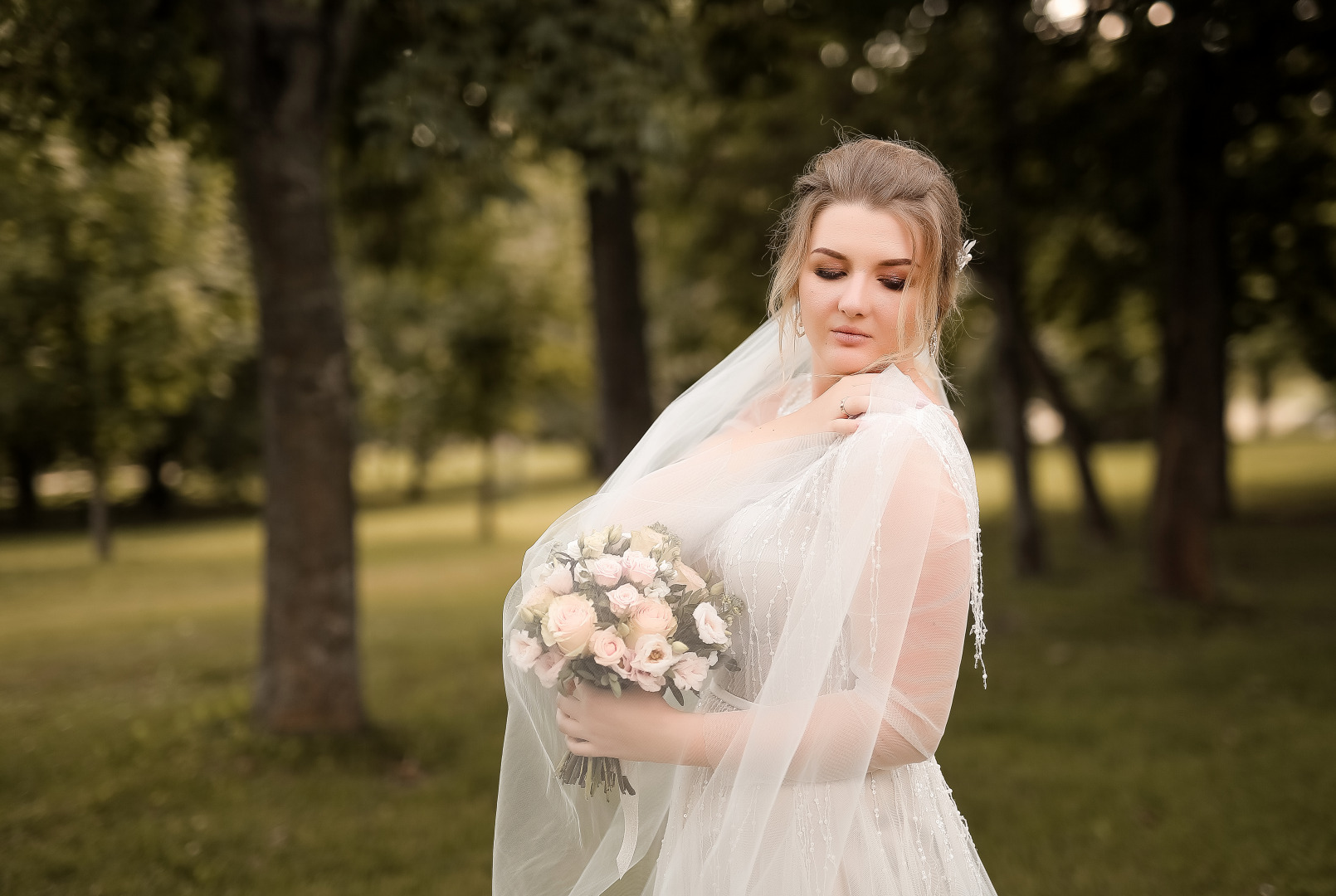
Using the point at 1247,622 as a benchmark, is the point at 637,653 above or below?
above

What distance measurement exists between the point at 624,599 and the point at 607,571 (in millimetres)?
67

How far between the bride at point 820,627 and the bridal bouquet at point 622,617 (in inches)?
3.3

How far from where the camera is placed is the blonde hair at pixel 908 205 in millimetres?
2053

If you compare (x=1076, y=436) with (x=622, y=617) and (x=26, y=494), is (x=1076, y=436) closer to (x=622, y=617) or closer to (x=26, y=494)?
(x=622, y=617)

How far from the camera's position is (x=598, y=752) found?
1998mm

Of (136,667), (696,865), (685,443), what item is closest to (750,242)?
(136,667)

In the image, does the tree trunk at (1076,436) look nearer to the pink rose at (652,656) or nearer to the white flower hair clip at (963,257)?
the white flower hair clip at (963,257)

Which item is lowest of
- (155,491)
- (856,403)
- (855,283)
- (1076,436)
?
(155,491)

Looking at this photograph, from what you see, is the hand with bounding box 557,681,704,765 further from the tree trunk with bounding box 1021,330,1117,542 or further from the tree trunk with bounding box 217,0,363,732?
the tree trunk with bounding box 1021,330,1117,542

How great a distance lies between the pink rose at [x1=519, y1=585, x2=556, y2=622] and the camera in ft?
6.53

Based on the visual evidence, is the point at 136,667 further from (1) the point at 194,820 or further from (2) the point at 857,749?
(2) the point at 857,749

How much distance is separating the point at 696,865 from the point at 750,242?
1188 cm

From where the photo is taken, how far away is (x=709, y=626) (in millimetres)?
1926

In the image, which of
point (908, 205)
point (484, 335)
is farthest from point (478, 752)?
point (484, 335)
